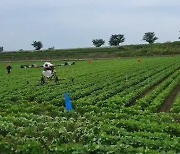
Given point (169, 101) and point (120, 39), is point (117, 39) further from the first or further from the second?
point (169, 101)

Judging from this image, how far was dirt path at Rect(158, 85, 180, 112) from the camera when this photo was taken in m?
18.5

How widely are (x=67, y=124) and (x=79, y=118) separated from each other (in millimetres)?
1375

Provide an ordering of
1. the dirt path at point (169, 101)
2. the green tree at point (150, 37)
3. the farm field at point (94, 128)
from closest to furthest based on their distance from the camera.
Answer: the farm field at point (94, 128), the dirt path at point (169, 101), the green tree at point (150, 37)

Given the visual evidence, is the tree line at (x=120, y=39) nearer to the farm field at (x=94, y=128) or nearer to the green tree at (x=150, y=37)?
the green tree at (x=150, y=37)

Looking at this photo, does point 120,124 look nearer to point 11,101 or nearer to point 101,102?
point 101,102

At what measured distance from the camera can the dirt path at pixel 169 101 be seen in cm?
1848

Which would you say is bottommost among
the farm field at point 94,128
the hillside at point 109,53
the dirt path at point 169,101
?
the dirt path at point 169,101

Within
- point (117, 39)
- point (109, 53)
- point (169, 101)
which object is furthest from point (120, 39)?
point (169, 101)

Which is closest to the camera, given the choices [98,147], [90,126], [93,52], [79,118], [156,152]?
[156,152]

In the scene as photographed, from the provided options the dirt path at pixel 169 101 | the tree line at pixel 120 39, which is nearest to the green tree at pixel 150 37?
the tree line at pixel 120 39

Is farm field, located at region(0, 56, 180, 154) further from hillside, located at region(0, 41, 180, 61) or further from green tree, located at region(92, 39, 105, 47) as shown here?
green tree, located at region(92, 39, 105, 47)

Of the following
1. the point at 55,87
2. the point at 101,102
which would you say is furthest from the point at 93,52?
the point at 101,102

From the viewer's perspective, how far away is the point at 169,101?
824 inches

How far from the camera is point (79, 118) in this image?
15445 mm
